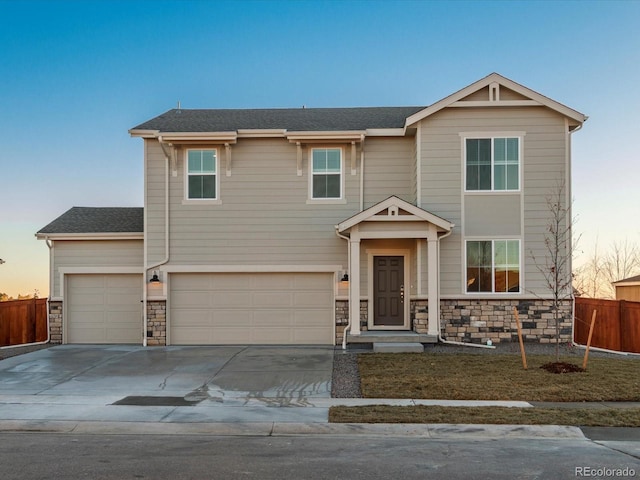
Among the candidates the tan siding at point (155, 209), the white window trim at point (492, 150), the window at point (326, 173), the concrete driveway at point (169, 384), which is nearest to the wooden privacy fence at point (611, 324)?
the white window trim at point (492, 150)

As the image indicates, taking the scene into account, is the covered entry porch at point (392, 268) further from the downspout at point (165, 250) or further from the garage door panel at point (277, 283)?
the downspout at point (165, 250)

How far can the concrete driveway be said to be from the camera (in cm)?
843

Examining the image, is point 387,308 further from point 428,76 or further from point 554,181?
point 428,76

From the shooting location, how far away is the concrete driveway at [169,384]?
332 inches

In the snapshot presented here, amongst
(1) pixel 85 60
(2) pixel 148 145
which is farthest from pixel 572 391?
(1) pixel 85 60

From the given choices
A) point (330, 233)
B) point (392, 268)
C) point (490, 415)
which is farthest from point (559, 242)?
point (490, 415)

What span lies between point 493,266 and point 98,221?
40.0 feet

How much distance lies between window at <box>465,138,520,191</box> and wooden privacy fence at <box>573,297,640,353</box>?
4043 millimetres

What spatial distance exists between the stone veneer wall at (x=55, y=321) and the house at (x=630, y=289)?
2075 cm

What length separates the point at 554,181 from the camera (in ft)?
50.9

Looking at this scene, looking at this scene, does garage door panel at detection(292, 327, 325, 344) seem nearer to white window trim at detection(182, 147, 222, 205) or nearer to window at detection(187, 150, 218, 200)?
white window trim at detection(182, 147, 222, 205)

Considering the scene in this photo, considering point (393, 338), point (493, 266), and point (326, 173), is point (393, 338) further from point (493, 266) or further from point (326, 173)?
point (326, 173)

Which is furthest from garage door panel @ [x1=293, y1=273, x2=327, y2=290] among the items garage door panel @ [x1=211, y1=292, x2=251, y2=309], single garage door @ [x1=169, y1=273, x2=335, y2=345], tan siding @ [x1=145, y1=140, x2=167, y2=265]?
tan siding @ [x1=145, y1=140, x2=167, y2=265]

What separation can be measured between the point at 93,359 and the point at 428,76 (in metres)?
15.1
